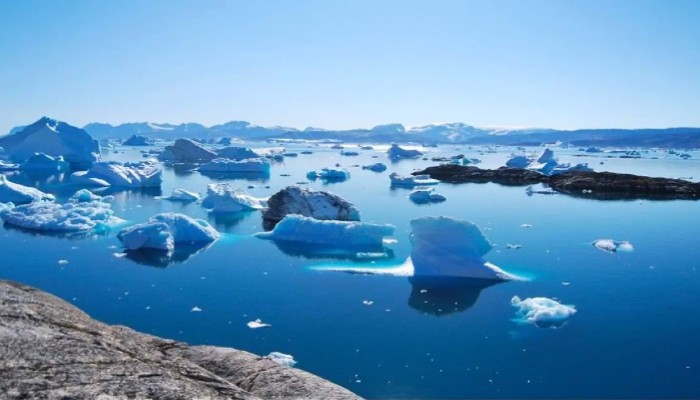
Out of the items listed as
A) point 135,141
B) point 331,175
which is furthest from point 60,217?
point 135,141

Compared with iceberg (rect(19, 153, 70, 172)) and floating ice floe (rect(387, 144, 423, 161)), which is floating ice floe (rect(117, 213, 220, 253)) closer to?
iceberg (rect(19, 153, 70, 172))

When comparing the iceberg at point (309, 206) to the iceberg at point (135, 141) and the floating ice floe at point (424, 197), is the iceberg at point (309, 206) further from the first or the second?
the iceberg at point (135, 141)

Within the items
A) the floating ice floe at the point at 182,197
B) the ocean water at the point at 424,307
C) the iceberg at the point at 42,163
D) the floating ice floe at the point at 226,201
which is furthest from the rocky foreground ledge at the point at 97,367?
the iceberg at the point at 42,163

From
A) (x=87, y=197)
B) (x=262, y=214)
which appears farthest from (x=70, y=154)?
(x=262, y=214)

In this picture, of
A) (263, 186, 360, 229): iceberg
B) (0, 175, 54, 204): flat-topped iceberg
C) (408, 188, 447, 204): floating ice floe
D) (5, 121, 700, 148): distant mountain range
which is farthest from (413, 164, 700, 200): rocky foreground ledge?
(5, 121, 700, 148): distant mountain range

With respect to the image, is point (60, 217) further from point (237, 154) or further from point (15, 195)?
point (237, 154)

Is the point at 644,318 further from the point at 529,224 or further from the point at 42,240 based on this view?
the point at 42,240
